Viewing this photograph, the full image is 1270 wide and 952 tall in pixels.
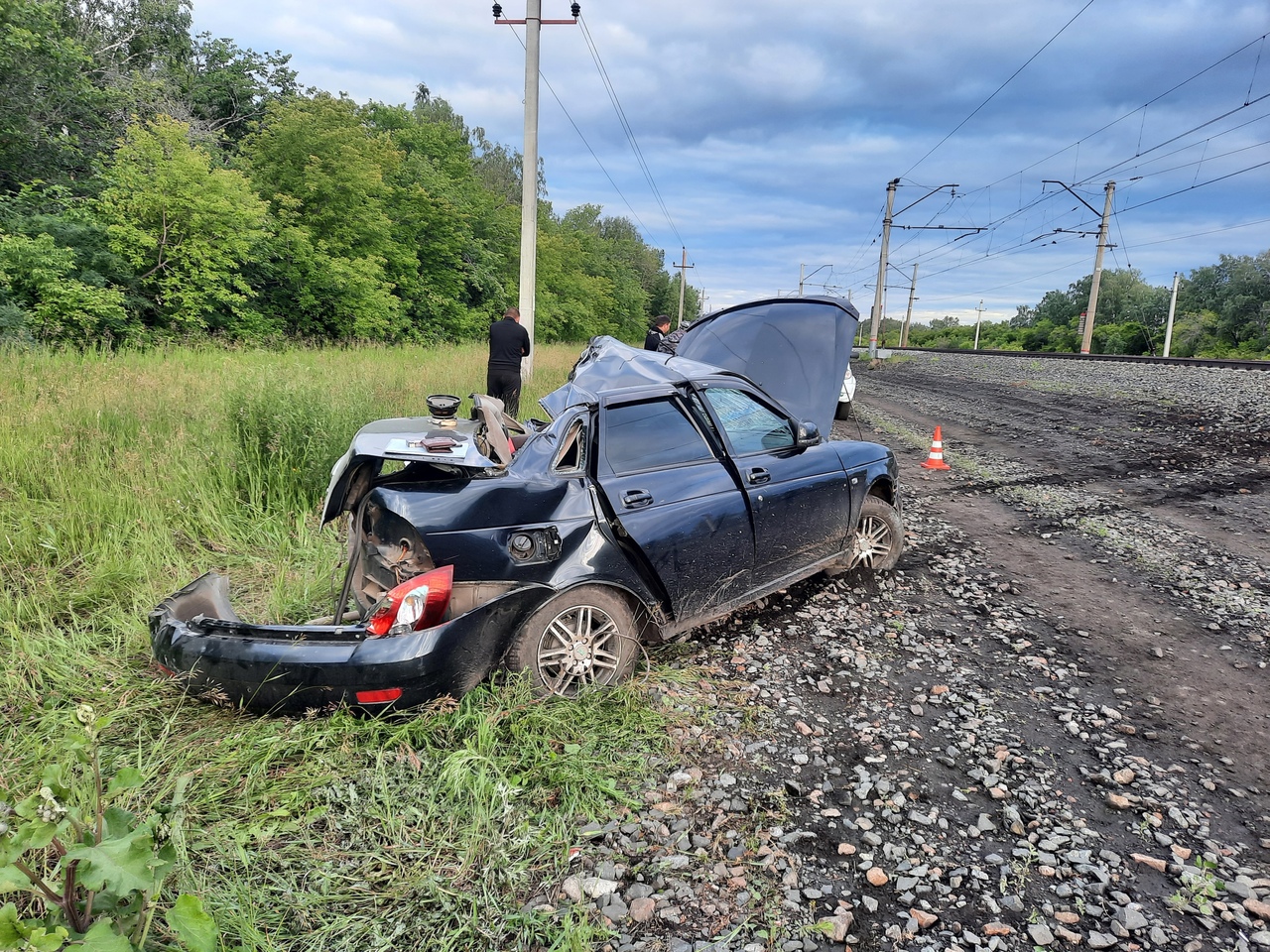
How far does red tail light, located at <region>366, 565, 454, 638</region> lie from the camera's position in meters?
2.90

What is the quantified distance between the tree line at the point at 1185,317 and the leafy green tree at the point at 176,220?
155 ft

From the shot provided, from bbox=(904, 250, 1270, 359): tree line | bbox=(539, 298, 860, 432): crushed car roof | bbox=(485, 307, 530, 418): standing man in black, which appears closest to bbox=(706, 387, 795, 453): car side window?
bbox=(539, 298, 860, 432): crushed car roof

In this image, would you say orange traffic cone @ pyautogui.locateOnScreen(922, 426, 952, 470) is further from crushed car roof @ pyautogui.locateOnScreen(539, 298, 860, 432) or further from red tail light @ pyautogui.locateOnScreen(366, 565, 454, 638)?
red tail light @ pyautogui.locateOnScreen(366, 565, 454, 638)

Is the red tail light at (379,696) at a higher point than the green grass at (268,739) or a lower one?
higher

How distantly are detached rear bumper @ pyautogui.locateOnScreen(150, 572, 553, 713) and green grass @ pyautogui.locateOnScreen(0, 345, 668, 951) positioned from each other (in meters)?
0.14

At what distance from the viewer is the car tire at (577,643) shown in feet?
10.4

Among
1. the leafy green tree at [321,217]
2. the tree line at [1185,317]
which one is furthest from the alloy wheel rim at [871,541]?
the tree line at [1185,317]

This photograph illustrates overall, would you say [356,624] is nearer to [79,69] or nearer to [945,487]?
[945,487]

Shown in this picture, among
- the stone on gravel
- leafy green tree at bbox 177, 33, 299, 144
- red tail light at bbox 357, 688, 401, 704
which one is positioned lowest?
the stone on gravel

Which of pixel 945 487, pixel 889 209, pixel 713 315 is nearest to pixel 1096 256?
pixel 889 209

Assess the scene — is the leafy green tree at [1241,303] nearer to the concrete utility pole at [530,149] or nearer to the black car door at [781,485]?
the concrete utility pole at [530,149]

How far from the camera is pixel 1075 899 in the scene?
237cm

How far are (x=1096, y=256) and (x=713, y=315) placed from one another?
122ft

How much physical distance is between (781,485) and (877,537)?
1.51m
